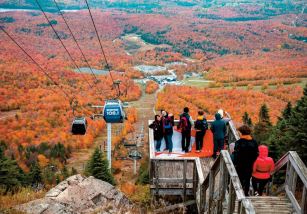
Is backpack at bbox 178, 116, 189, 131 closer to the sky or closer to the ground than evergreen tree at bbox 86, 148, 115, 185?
closer to the sky

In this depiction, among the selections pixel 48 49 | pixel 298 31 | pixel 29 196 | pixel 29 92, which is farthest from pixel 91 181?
pixel 298 31

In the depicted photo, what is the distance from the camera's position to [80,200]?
10.2m

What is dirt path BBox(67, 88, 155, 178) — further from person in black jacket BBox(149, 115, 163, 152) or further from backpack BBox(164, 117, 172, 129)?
backpack BBox(164, 117, 172, 129)

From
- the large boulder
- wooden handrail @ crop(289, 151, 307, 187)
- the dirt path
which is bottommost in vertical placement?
the dirt path

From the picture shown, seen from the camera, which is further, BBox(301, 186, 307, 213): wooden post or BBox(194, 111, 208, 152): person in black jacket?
BBox(194, 111, 208, 152): person in black jacket

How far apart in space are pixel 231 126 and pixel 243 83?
339ft

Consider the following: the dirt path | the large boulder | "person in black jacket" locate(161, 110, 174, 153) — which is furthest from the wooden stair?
the dirt path

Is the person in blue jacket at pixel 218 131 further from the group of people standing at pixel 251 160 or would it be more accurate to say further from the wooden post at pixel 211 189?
the group of people standing at pixel 251 160

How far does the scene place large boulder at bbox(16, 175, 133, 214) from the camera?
27.5 feet

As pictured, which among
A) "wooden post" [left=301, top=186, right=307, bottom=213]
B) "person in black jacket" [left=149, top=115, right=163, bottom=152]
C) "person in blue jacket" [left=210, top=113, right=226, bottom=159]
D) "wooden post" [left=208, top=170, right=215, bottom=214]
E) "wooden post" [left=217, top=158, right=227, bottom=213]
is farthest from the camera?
"person in black jacket" [left=149, top=115, right=163, bottom=152]

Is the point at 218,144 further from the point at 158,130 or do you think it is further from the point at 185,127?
the point at 158,130

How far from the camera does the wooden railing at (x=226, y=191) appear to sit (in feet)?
18.0

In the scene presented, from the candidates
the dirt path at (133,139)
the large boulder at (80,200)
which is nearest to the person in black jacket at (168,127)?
the large boulder at (80,200)

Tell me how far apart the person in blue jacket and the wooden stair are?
3686 mm
